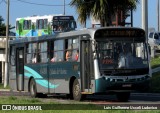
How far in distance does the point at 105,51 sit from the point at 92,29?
1.16 metres

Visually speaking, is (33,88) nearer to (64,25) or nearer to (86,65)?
Answer: (86,65)

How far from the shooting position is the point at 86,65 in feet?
77.0

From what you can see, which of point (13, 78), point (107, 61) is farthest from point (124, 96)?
point (13, 78)

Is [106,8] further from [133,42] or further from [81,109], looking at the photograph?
[81,109]

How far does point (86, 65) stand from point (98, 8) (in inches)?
534

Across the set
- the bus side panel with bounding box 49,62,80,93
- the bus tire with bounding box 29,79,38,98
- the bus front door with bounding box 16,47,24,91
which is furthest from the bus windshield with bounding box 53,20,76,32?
the bus side panel with bounding box 49,62,80,93

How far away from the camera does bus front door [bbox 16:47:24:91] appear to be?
1206 inches

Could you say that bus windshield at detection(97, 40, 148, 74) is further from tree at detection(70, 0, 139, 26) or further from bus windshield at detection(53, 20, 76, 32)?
bus windshield at detection(53, 20, 76, 32)

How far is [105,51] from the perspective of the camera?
899 inches

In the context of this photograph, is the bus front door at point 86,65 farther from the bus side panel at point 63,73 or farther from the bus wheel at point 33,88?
the bus wheel at point 33,88

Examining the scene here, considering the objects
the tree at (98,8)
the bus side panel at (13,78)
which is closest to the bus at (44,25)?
the tree at (98,8)

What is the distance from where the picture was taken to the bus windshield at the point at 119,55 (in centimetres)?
2272

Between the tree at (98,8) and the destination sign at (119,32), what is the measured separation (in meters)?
12.9

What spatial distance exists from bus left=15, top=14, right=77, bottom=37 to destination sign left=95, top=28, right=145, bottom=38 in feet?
84.6
